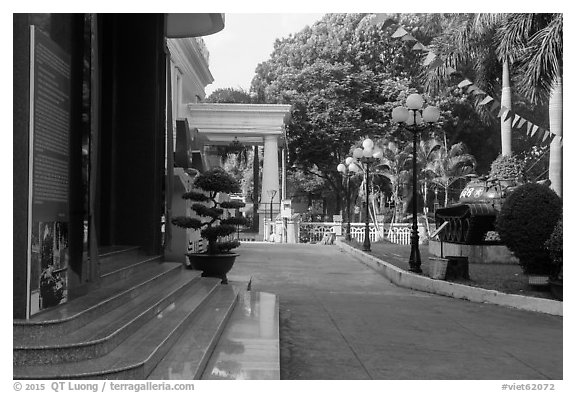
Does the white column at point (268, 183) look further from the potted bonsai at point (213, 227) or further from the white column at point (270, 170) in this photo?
the potted bonsai at point (213, 227)

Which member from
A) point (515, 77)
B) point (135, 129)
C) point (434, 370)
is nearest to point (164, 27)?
point (135, 129)

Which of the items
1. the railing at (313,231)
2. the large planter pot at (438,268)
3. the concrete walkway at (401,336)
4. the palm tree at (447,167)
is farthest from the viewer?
the palm tree at (447,167)

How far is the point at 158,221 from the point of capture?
28.6 ft

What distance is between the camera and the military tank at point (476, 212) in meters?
14.5

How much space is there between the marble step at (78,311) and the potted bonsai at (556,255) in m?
5.53

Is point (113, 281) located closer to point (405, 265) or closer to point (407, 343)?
point (407, 343)

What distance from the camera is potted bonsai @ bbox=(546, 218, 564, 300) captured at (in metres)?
8.56

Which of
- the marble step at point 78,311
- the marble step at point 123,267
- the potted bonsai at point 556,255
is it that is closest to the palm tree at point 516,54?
the potted bonsai at point 556,255

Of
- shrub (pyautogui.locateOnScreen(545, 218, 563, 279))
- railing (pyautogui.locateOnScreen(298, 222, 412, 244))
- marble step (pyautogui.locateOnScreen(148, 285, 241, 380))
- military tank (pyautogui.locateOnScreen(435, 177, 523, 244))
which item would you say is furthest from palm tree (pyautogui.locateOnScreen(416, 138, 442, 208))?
marble step (pyautogui.locateOnScreen(148, 285, 241, 380))

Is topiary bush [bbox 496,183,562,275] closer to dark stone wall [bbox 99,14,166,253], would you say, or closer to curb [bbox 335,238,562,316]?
curb [bbox 335,238,562,316]

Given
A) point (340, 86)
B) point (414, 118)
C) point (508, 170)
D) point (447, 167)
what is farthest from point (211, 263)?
point (340, 86)

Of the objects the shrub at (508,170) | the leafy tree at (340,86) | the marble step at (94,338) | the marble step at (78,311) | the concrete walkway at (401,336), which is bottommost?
the concrete walkway at (401,336)

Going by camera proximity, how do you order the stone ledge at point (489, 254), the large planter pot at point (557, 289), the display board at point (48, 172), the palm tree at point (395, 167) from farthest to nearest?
1. the palm tree at point (395, 167)
2. the stone ledge at point (489, 254)
3. the large planter pot at point (557, 289)
4. the display board at point (48, 172)

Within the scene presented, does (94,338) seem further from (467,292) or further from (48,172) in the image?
(467,292)
